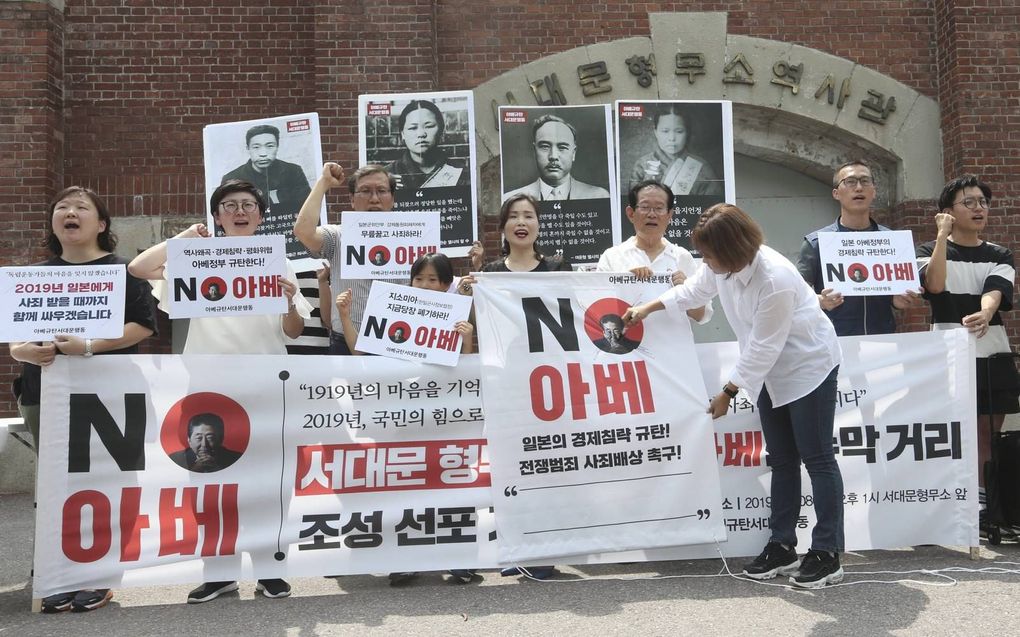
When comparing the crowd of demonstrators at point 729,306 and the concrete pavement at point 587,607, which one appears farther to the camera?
the crowd of demonstrators at point 729,306

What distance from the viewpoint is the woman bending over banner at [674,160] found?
6469 mm

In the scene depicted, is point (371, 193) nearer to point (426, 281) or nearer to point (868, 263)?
point (426, 281)

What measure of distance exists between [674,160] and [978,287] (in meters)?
2.11

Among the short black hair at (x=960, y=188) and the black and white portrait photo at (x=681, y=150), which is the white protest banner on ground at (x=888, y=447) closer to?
the short black hair at (x=960, y=188)

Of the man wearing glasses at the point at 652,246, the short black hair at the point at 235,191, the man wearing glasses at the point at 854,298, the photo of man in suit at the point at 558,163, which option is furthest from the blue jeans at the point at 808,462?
the short black hair at the point at 235,191

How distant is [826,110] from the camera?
8.99 metres

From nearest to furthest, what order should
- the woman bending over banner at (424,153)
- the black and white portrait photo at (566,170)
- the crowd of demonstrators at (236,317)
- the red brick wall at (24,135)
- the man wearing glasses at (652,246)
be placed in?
1. the crowd of demonstrators at (236,317)
2. the man wearing glasses at (652,246)
3. the woman bending over banner at (424,153)
4. the black and white portrait photo at (566,170)
5. the red brick wall at (24,135)

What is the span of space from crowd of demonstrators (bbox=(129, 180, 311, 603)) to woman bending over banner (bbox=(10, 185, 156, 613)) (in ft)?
0.46

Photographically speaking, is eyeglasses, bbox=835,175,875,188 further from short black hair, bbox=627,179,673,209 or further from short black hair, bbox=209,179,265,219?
short black hair, bbox=209,179,265,219

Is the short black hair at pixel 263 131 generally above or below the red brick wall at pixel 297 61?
below

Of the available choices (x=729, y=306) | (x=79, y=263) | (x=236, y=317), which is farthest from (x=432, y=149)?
(x=729, y=306)

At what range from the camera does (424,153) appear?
6383mm

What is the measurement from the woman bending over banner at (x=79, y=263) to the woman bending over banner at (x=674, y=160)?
3.49 meters

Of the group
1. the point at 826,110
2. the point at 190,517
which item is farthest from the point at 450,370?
the point at 826,110
